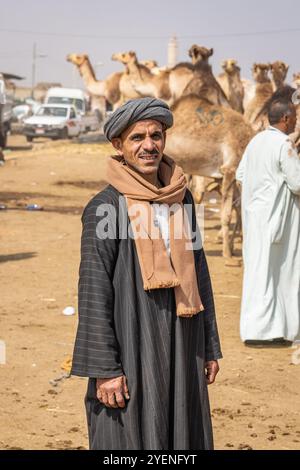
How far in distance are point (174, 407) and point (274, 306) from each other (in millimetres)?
4125

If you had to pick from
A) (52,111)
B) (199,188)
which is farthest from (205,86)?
(52,111)

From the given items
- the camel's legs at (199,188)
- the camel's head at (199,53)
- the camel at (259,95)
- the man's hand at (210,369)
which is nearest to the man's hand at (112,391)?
the man's hand at (210,369)

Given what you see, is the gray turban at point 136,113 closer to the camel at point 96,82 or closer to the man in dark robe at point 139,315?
the man in dark robe at point 139,315

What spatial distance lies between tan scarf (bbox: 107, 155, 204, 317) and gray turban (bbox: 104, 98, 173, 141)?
0.16 m

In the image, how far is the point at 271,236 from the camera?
8.09m

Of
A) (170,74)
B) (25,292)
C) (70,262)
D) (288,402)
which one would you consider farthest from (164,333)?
(170,74)

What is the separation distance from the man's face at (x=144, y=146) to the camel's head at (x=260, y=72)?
16261mm

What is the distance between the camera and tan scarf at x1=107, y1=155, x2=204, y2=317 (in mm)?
4105

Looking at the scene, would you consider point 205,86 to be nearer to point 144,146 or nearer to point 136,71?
point 136,71

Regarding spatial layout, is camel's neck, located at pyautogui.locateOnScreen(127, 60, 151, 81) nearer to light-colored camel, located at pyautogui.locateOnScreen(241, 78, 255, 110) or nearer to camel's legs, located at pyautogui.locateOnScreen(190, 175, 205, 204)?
light-colored camel, located at pyautogui.locateOnScreen(241, 78, 255, 110)

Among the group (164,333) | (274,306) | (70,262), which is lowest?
(70,262)

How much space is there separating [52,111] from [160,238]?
34271 millimetres

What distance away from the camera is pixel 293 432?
6238 millimetres

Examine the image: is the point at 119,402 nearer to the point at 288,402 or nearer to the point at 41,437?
the point at 41,437
